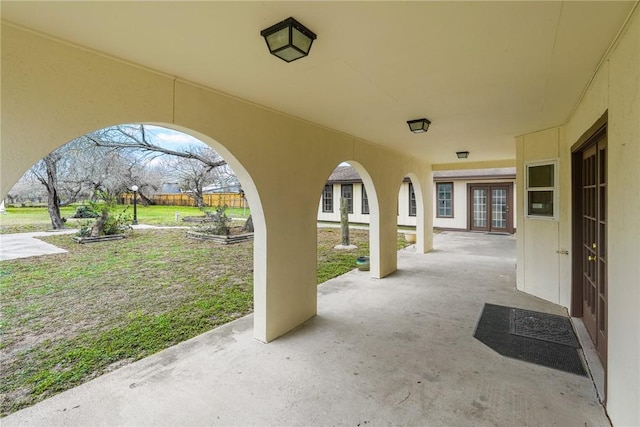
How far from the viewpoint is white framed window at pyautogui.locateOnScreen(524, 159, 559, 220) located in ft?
15.2

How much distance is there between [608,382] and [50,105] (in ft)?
14.1

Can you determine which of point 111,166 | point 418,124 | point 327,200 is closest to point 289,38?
point 418,124

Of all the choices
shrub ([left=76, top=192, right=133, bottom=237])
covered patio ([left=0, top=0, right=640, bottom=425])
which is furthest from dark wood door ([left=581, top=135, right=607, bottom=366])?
shrub ([left=76, top=192, right=133, bottom=237])

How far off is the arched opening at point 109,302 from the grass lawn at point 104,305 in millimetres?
13

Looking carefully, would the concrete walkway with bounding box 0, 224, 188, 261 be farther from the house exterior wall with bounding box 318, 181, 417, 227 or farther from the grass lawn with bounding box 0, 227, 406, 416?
the house exterior wall with bounding box 318, 181, 417, 227

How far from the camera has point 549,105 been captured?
3512mm

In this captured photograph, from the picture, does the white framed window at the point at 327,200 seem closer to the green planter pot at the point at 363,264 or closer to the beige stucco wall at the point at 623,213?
the green planter pot at the point at 363,264

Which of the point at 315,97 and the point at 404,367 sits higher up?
the point at 315,97

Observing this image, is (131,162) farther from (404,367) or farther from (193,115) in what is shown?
(404,367)

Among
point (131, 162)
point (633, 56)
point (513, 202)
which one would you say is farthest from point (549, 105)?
point (131, 162)

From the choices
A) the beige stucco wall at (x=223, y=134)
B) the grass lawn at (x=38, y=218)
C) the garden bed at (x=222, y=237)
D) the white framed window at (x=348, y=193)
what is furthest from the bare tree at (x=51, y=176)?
the white framed window at (x=348, y=193)

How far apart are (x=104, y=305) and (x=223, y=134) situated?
148 inches

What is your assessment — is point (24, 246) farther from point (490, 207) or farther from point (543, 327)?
point (490, 207)

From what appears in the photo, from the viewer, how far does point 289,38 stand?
1.80m
